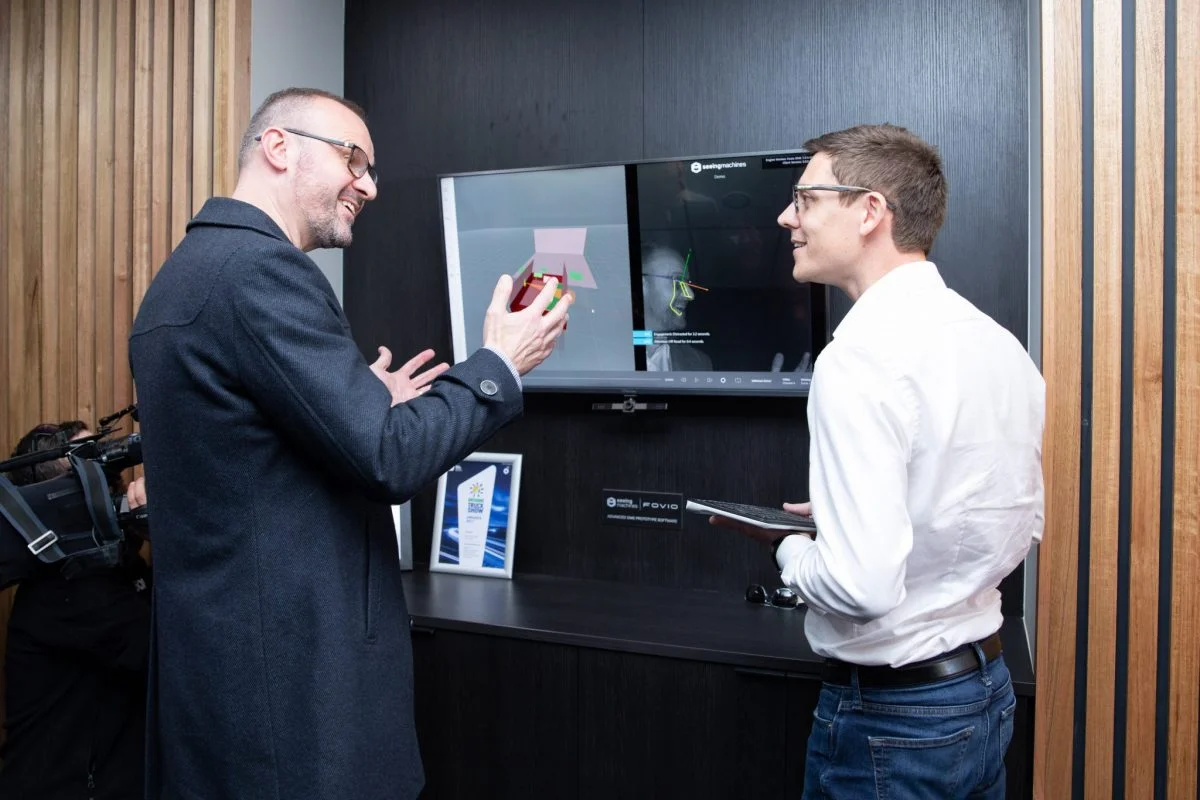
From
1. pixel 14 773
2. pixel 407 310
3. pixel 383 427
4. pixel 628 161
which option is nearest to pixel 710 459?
pixel 628 161

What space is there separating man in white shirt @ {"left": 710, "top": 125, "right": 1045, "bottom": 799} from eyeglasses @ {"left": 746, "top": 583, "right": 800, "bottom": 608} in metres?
1.01

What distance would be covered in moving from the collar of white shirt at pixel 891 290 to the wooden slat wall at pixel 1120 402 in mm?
552

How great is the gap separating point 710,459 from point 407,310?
3.84 ft

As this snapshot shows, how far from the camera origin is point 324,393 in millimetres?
1286

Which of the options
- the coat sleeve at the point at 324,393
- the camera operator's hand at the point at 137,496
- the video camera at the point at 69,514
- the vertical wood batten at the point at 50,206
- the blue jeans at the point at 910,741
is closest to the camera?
the coat sleeve at the point at 324,393

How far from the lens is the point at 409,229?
123 inches

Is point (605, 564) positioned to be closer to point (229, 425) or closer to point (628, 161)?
point (628, 161)

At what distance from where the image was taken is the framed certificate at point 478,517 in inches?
116

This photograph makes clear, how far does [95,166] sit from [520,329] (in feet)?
6.86

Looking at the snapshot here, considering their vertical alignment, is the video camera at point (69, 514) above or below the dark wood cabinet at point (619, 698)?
above

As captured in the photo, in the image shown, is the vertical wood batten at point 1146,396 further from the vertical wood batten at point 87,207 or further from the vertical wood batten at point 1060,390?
the vertical wood batten at point 87,207

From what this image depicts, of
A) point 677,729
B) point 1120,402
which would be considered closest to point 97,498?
point 677,729

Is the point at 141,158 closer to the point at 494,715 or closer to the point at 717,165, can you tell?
the point at 717,165

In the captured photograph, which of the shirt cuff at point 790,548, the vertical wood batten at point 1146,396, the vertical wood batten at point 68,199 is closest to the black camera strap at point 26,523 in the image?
the vertical wood batten at point 68,199
